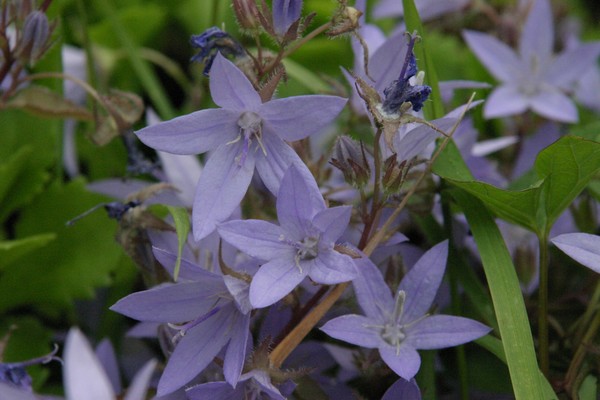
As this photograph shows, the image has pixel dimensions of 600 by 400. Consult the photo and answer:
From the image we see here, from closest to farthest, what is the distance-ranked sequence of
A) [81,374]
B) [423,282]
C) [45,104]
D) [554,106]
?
[81,374] < [423,282] < [45,104] < [554,106]

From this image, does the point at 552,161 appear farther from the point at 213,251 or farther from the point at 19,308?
the point at 19,308

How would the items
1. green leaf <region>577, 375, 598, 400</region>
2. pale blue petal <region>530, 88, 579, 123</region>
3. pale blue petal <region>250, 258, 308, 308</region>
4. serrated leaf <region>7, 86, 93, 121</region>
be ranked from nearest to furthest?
pale blue petal <region>250, 258, 308, 308</region>
green leaf <region>577, 375, 598, 400</region>
serrated leaf <region>7, 86, 93, 121</region>
pale blue petal <region>530, 88, 579, 123</region>

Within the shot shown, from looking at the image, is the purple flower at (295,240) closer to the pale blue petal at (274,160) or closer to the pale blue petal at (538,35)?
the pale blue petal at (274,160)

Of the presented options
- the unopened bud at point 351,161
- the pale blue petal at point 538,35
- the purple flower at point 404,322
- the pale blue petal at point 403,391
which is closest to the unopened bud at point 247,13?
the unopened bud at point 351,161

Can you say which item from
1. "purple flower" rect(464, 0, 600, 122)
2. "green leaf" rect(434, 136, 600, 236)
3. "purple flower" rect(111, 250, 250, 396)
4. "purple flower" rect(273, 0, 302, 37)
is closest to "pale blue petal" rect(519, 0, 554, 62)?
"purple flower" rect(464, 0, 600, 122)

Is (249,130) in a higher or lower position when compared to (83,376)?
higher

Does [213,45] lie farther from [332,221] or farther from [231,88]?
[332,221]

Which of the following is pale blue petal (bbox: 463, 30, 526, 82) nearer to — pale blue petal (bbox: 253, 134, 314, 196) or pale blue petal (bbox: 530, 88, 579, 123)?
pale blue petal (bbox: 530, 88, 579, 123)

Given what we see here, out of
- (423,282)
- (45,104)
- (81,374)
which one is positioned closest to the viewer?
(81,374)

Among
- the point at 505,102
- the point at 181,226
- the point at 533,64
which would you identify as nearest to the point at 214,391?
the point at 181,226
